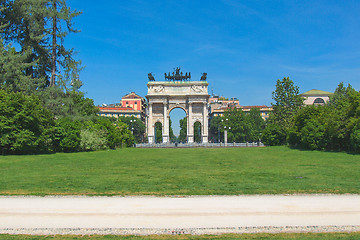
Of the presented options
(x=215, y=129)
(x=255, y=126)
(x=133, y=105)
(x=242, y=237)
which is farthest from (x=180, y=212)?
(x=133, y=105)

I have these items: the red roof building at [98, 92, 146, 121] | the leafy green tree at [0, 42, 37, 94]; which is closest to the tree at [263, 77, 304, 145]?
the leafy green tree at [0, 42, 37, 94]

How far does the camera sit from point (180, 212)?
8.40 m

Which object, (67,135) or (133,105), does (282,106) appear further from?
(133,105)

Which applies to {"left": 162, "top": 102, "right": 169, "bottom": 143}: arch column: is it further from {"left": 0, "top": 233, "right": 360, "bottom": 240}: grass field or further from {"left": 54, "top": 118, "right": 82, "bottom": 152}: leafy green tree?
{"left": 0, "top": 233, "right": 360, "bottom": 240}: grass field

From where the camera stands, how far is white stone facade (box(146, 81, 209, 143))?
82.7 metres

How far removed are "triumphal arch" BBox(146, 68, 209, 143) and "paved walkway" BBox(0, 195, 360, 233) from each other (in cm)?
7183

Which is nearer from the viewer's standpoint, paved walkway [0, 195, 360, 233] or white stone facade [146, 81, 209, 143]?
paved walkway [0, 195, 360, 233]

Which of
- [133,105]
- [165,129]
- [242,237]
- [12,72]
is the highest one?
[133,105]

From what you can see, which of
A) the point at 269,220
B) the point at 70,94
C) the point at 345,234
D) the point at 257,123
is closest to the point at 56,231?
the point at 269,220

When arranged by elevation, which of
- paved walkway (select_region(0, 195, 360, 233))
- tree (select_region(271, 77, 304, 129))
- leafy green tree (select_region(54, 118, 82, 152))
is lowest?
paved walkway (select_region(0, 195, 360, 233))

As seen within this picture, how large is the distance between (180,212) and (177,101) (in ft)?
249

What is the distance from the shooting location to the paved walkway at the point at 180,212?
738 centimetres

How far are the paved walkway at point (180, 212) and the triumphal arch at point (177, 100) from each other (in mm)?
71828

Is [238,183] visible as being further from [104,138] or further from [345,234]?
[104,138]
